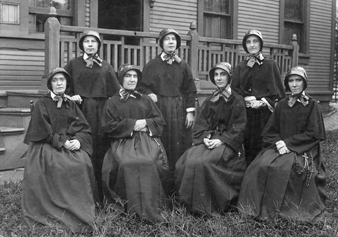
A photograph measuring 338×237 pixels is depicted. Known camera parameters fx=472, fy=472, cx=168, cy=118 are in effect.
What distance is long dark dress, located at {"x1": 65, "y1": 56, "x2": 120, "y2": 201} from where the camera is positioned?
544cm

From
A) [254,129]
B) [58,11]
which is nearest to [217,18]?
[58,11]

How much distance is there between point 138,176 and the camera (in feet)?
15.6

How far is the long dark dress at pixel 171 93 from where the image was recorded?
5.83 metres

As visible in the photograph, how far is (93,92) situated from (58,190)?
1.38 meters

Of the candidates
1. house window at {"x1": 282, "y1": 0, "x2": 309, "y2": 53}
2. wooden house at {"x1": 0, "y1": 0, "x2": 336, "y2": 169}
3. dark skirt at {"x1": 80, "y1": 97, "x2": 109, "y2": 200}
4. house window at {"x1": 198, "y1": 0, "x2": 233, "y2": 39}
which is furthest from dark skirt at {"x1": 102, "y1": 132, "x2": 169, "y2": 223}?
house window at {"x1": 282, "y1": 0, "x2": 309, "y2": 53}

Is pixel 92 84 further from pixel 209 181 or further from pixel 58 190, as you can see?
pixel 209 181

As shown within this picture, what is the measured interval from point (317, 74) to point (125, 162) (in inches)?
436

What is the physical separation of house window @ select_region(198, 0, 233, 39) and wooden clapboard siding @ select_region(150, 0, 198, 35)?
0.29 m

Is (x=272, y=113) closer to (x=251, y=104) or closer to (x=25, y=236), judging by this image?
(x=251, y=104)

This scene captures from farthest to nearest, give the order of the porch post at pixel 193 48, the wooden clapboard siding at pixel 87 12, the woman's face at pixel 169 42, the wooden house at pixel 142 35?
the wooden clapboard siding at pixel 87 12 < the porch post at pixel 193 48 < the wooden house at pixel 142 35 < the woman's face at pixel 169 42

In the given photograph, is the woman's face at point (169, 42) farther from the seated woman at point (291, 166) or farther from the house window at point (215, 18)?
the house window at point (215, 18)

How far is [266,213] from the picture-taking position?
467cm

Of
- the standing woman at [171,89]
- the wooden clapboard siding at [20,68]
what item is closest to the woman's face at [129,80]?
the standing woman at [171,89]

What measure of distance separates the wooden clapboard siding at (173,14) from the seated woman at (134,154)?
17.7 feet
